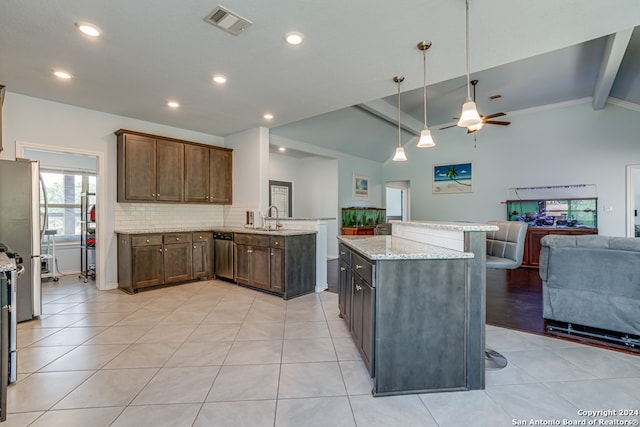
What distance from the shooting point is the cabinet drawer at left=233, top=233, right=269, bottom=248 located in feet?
13.6

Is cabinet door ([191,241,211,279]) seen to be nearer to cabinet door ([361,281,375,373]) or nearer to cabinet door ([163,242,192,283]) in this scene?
cabinet door ([163,242,192,283])

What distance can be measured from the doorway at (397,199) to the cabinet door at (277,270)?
221 inches

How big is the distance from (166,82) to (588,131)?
758 centimetres

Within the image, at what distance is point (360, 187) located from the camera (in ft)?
26.6

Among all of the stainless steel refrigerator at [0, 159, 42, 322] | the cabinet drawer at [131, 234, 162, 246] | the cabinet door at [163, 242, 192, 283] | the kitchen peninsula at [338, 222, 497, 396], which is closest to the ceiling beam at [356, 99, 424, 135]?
the cabinet door at [163, 242, 192, 283]

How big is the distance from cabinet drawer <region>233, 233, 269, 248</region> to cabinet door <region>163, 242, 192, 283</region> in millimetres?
817

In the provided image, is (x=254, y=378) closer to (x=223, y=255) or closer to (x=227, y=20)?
(x=227, y=20)

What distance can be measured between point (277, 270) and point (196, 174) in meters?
2.33

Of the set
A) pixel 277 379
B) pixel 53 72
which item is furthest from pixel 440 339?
pixel 53 72

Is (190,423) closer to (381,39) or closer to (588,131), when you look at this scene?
(381,39)

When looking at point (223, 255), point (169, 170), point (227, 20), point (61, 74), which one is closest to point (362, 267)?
point (227, 20)

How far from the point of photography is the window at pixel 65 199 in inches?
219

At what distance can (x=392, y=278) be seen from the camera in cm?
189

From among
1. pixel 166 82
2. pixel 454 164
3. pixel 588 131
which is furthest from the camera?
pixel 454 164
